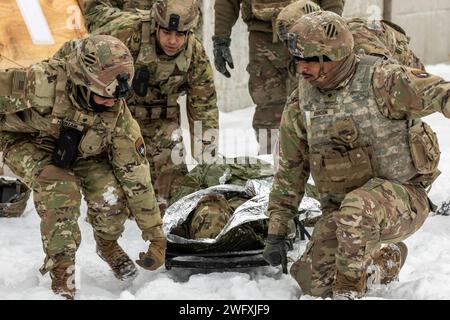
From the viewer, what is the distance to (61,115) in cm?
483

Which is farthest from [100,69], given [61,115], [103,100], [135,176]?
[135,176]

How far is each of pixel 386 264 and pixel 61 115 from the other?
183cm

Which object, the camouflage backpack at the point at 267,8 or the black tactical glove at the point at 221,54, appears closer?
the camouflage backpack at the point at 267,8

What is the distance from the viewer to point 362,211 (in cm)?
448

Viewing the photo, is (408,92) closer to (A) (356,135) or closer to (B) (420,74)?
(B) (420,74)

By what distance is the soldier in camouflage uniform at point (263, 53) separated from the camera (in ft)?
24.2

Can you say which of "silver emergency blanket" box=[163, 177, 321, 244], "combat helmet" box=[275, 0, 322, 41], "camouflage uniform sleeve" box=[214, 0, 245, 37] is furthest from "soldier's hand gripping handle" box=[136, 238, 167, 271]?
"camouflage uniform sleeve" box=[214, 0, 245, 37]

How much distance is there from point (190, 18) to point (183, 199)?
1147 mm

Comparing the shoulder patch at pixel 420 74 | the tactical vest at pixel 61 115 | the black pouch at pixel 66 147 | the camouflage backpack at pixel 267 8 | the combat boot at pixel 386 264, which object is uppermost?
the shoulder patch at pixel 420 74

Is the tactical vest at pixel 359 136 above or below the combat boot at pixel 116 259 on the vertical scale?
above

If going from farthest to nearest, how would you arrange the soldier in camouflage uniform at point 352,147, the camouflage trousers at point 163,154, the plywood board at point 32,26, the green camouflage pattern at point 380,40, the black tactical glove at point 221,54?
the plywood board at point 32,26 < the black tactical glove at point 221,54 < the camouflage trousers at point 163,154 < the green camouflage pattern at point 380,40 < the soldier in camouflage uniform at point 352,147

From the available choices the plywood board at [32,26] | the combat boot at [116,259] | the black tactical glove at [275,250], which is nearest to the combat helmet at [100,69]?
the combat boot at [116,259]

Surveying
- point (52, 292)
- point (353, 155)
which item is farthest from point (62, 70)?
point (353, 155)

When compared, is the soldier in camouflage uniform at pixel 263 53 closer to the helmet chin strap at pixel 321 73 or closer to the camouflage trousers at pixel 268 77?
the camouflage trousers at pixel 268 77
